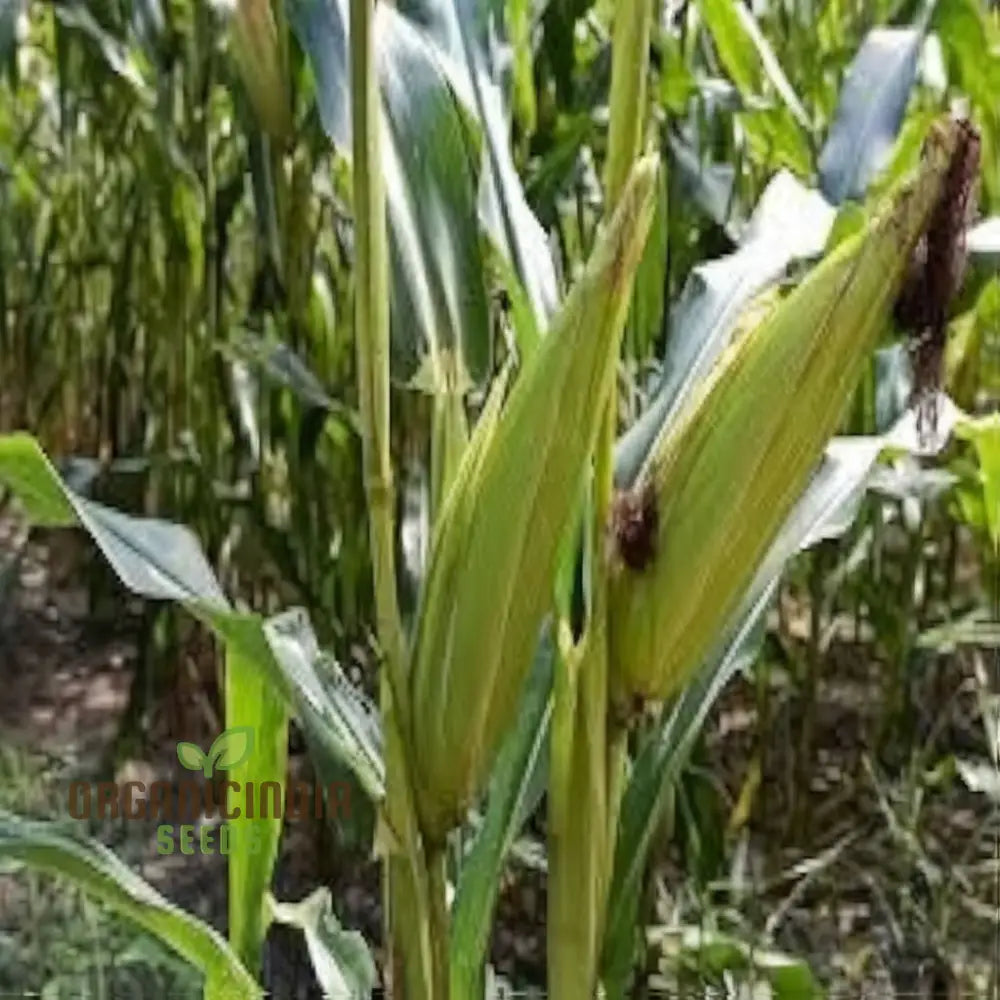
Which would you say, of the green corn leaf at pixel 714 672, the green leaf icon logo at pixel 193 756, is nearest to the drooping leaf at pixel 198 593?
the green corn leaf at pixel 714 672

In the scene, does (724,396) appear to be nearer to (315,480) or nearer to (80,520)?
(80,520)

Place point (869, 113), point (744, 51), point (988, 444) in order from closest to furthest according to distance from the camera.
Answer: point (988, 444) < point (869, 113) < point (744, 51)

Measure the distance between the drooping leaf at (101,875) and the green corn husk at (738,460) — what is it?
200mm

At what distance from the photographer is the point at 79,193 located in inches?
94.3

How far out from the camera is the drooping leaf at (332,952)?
1.08 metres

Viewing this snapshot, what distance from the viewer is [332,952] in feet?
3.60

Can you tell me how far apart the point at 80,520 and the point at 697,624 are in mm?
262

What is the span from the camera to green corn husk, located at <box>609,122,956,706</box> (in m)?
0.80

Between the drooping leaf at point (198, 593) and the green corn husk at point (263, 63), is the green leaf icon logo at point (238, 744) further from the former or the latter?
the green corn husk at point (263, 63)

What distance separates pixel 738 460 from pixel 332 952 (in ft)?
1.31

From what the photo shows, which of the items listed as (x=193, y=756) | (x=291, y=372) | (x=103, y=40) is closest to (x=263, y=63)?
(x=291, y=372)

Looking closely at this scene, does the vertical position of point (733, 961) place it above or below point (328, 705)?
below

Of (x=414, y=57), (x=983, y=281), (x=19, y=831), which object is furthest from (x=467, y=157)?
(x=983, y=281)

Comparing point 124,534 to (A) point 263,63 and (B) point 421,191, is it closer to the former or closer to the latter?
(B) point 421,191
